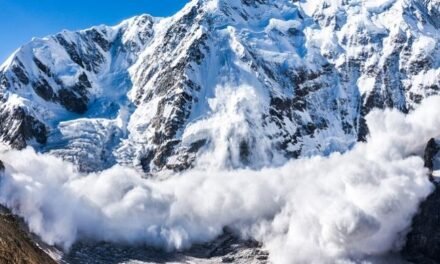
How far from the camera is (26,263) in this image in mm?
109625

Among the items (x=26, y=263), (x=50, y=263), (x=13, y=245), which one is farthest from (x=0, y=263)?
(x=50, y=263)

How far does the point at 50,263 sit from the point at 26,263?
40.0 metres

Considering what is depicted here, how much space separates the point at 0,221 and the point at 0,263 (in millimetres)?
54062

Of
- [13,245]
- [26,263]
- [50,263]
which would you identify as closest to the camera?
[26,263]

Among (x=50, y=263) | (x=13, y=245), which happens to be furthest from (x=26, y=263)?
(x=50, y=263)

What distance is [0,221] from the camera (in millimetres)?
148875

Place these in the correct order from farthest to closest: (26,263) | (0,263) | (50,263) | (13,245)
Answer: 1. (50,263)
2. (13,245)
3. (26,263)
4. (0,263)

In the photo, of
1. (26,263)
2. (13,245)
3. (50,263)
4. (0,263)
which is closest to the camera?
(0,263)

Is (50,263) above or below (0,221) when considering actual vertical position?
below

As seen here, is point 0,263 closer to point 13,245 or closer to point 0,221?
point 13,245

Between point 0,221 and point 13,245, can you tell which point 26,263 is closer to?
point 13,245

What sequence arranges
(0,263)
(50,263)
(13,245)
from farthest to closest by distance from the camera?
(50,263) < (13,245) < (0,263)

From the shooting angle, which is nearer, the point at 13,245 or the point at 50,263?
the point at 13,245

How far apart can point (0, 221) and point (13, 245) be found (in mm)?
30394
